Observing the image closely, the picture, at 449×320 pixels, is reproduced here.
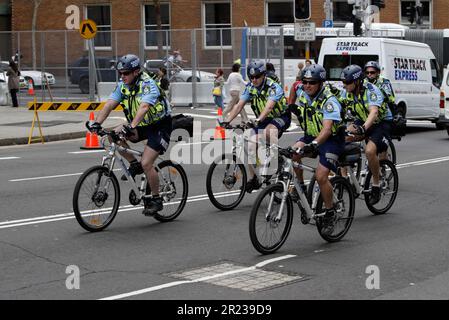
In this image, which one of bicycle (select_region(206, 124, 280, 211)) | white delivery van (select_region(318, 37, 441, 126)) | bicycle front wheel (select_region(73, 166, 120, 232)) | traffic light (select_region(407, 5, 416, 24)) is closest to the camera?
bicycle front wheel (select_region(73, 166, 120, 232))

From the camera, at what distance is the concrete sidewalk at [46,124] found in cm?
2155

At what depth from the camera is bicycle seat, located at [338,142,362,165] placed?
9.30 meters

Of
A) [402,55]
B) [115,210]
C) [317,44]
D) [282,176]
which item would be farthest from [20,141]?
[317,44]

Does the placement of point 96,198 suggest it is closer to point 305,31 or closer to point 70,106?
point 70,106

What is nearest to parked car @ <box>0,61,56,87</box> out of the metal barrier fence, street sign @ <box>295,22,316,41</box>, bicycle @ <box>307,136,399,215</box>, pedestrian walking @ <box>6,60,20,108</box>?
the metal barrier fence

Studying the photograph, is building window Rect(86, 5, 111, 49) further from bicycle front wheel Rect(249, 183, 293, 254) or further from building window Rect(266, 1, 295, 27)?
bicycle front wheel Rect(249, 183, 293, 254)

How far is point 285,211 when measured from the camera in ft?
28.2

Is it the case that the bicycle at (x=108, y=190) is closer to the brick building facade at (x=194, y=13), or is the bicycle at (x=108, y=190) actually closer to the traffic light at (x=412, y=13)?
the brick building facade at (x=194, y=13)

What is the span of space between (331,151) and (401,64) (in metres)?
14.8

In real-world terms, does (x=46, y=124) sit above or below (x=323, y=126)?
below

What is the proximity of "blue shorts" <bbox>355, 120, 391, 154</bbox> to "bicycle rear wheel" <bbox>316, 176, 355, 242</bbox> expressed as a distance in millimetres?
2068

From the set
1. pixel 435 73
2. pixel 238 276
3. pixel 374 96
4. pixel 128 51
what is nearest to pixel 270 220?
pixel 238 276

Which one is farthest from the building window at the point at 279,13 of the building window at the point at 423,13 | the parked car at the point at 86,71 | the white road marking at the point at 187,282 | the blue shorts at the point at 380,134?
the white road marking at the point at 187,282

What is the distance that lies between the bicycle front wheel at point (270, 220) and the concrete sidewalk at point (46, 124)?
1327cm
